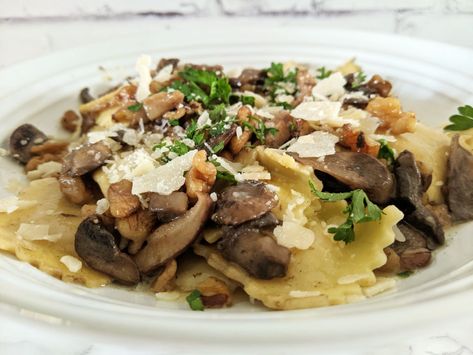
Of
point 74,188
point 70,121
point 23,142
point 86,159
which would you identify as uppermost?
point 86,159

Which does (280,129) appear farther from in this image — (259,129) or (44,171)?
(44,171)

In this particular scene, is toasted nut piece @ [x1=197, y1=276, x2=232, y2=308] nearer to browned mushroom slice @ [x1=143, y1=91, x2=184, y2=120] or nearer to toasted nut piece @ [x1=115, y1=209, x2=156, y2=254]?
toasted nut piece @ [x1=115, y1=209, x2=156, y2=254]

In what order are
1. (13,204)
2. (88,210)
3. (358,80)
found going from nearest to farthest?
(88,210)
(13,204)
(358,80)

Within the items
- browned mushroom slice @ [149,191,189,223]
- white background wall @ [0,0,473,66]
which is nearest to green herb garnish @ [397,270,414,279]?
browned mushroom slice @ [149,191,189,223]

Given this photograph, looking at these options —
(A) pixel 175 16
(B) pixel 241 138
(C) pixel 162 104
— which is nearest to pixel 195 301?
(B) pixel 241 138

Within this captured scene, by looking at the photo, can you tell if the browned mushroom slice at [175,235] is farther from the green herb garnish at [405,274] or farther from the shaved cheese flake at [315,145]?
the green herb garnish at [405,274]

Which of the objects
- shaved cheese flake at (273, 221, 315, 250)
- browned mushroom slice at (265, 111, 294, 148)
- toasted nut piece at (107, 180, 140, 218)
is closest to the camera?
shaved cheese flake at (273, 221, 315, 250)

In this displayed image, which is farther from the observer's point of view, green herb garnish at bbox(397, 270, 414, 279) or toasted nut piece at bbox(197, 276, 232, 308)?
green herb garnish at bbox(397, 270, 414, 279)
